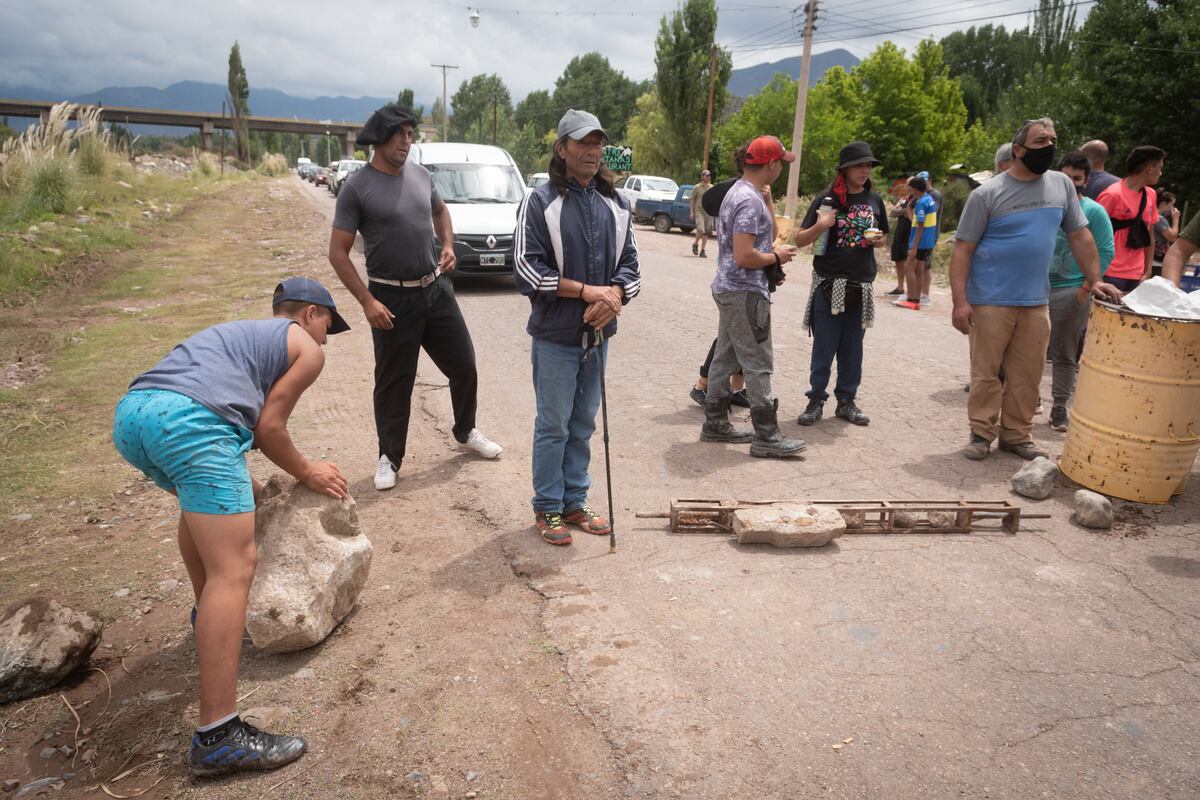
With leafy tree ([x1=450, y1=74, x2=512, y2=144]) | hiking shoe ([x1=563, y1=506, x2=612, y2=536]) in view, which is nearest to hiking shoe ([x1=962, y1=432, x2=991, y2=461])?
hiking shoe ([x1=563, y1=506, x2=612, y2=536])

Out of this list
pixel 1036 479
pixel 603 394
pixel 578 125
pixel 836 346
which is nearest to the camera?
pixel 578 125

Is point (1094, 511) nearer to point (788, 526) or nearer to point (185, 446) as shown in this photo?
point (788, 526)

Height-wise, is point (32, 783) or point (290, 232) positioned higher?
point (290, 232)

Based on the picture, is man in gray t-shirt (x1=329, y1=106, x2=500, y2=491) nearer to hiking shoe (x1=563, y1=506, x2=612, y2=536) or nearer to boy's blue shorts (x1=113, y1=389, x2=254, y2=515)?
hiking shoe (x1=563, y1=506, x2=612, y2=536)

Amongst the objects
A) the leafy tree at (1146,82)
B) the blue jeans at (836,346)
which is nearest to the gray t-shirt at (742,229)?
the blue jeans at (836,346)

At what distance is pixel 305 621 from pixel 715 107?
158 feet

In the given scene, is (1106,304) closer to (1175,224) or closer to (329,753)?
(329,753)

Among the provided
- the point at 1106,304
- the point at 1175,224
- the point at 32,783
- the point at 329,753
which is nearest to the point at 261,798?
the point at 329,753

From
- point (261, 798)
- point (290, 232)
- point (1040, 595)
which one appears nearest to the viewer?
point (261, 798)

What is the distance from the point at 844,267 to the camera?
590 centimetres

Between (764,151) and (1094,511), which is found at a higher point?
(764,151)

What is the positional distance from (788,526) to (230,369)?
2.71m

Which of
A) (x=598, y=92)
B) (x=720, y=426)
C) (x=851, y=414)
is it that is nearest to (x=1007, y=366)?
(x=851, y=414)

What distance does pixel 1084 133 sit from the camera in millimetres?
20781
